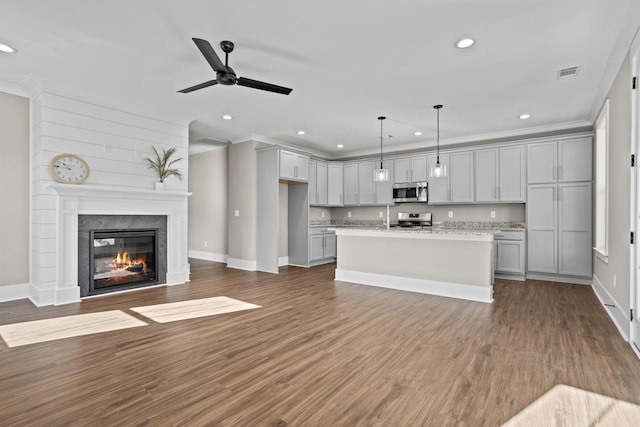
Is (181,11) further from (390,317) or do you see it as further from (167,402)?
(390,317)

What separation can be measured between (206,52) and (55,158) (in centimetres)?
288

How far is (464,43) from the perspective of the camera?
3.06 m

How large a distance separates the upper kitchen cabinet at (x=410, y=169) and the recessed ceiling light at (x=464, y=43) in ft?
13.2

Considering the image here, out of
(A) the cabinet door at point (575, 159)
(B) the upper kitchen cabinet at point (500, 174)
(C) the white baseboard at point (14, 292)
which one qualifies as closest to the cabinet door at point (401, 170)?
(B) the upper kitchen cabinet at point (500, 174)

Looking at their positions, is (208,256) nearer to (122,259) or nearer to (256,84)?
(122,259)

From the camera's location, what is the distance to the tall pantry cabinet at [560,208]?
5.32 meters

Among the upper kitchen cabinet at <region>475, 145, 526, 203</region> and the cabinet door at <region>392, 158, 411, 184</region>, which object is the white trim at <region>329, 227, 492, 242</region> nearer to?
the upper kitchen cabinet at <region>475, 145, 526, 203</region>

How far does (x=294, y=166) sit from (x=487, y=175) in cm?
379

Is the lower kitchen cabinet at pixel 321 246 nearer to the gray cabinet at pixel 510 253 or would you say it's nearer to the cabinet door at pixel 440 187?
the cabinet door at pixel 440 187

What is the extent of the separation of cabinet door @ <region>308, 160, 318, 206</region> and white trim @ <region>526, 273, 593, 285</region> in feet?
14.5

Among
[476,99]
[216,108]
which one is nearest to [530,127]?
[476,99]

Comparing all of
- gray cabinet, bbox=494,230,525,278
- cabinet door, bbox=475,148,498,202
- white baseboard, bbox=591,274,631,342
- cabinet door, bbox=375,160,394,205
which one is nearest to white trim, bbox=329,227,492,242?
gray cabinet, bbox=494,230,525,278

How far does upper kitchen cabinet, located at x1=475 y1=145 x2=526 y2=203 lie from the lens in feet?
19.4

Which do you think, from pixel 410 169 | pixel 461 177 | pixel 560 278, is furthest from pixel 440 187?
pixel 560 278
